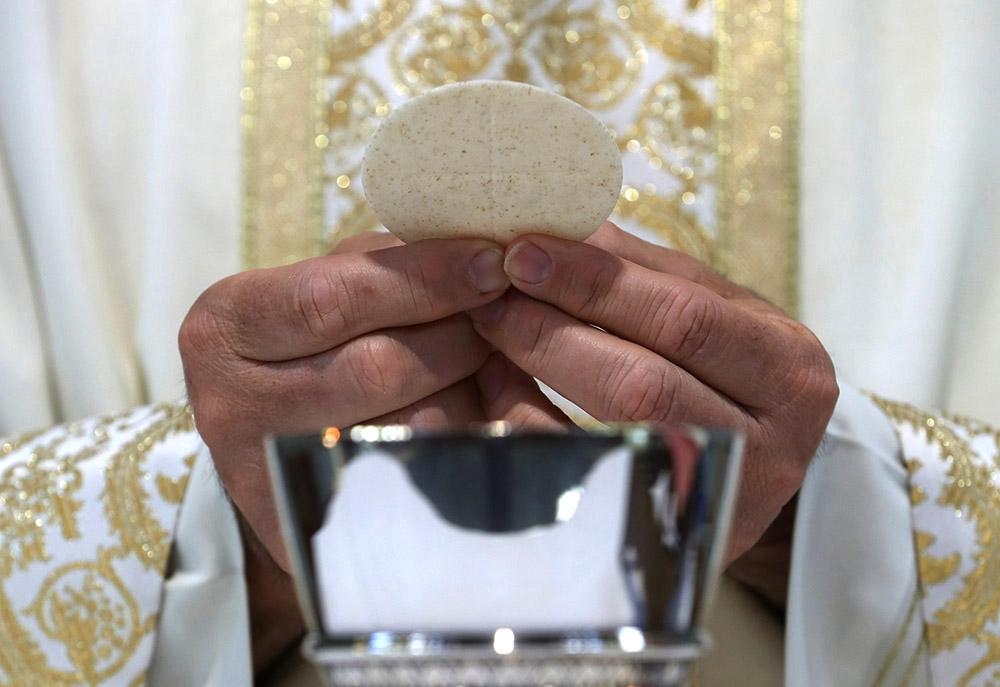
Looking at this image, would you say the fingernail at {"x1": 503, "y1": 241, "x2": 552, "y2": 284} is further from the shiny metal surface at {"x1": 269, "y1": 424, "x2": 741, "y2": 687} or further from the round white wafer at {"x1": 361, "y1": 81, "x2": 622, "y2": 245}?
the shiny metal surface at {"x1": 269, "y1": 424, "x2": 741, "y2": 687}

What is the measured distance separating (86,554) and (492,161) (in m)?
0.45

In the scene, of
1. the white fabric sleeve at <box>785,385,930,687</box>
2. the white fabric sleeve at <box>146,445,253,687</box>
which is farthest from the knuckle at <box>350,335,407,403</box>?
the white fabric sleeve at <box>785,385,930,687</box>

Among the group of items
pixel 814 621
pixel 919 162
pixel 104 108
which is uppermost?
pixel 104 108

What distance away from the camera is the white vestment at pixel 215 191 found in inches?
39.0

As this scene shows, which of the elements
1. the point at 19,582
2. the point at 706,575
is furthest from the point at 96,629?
the point at 706,575

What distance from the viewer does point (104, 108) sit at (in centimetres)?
106

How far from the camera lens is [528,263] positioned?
47 cm

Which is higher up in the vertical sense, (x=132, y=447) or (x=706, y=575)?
(x=706, y=575)

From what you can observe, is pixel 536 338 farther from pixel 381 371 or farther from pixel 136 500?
pixel 136 500

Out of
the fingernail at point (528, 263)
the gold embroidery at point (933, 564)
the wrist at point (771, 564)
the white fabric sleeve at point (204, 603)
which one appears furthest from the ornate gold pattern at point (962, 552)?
the white fabric sleeve at point (204, 603)

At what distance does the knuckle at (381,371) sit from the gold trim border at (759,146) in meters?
0.60

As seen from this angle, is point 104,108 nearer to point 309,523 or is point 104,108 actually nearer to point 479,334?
point 479,334

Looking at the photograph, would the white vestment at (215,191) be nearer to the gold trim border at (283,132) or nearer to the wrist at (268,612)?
the gold trim border at (283,132)

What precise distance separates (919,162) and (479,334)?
68cm
